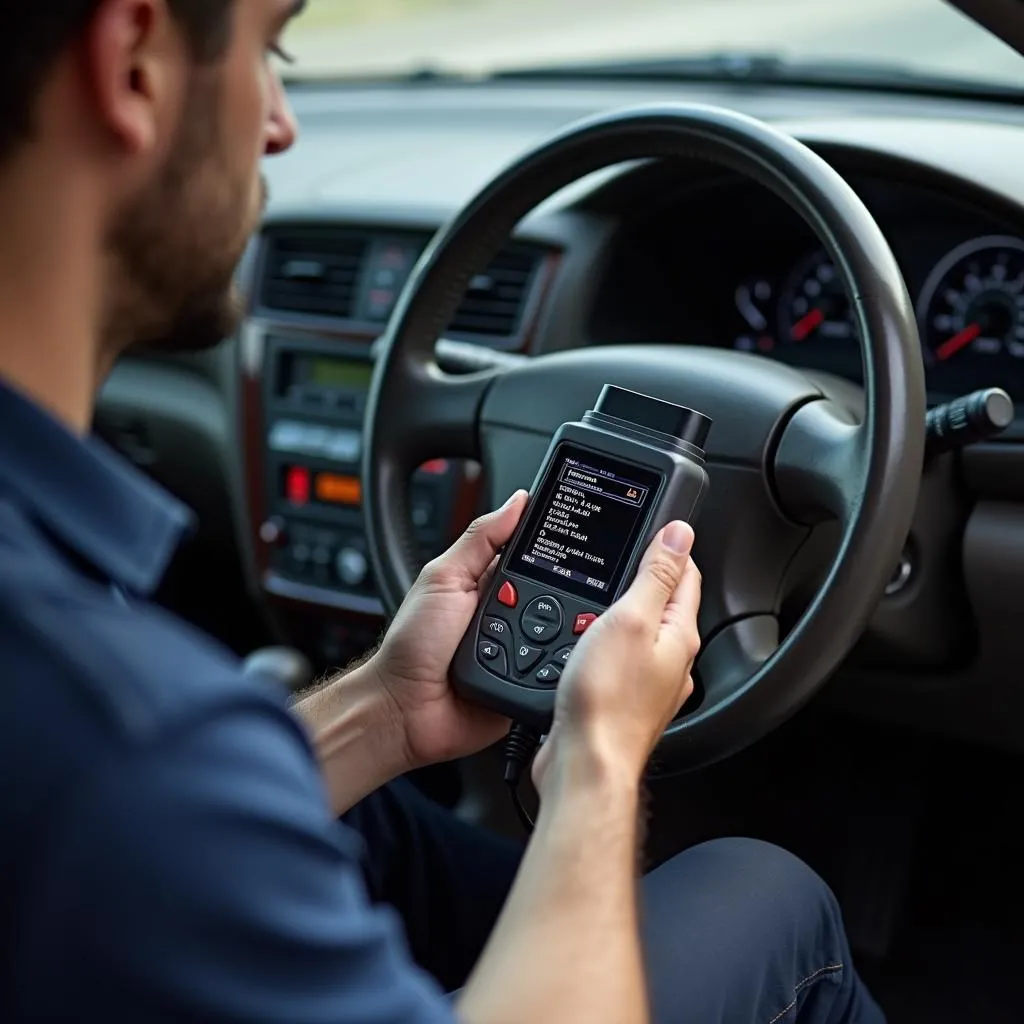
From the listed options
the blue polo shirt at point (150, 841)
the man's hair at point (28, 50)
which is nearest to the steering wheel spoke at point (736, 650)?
the blue polo shirt at point (150, 841)

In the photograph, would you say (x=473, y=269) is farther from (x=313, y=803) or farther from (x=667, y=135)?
(x=313, y=803)

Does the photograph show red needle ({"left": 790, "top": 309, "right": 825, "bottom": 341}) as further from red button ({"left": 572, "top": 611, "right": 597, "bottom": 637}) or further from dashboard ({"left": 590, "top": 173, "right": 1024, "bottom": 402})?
red button ({"left": 572, "top": 611, "right": 597, "bottom": 637})

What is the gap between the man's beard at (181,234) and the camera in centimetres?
79

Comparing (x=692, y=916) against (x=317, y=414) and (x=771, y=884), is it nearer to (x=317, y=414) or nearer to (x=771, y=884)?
(x=771, y=884)

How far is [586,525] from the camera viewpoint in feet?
3.79

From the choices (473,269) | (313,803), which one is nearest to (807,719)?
(473,269)

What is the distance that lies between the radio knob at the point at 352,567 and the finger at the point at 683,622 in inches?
40.2

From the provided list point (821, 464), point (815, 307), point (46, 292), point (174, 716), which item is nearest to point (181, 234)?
point (46, 292)

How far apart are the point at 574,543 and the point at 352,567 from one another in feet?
3.08

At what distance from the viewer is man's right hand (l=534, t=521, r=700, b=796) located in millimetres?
898

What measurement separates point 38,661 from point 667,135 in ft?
2.92

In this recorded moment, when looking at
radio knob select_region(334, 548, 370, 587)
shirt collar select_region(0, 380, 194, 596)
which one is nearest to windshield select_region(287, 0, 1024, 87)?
radio knob select_region(334, 548, 370, 587)

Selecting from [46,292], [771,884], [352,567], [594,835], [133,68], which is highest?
[133,68]

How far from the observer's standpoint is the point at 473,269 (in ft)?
4.95
